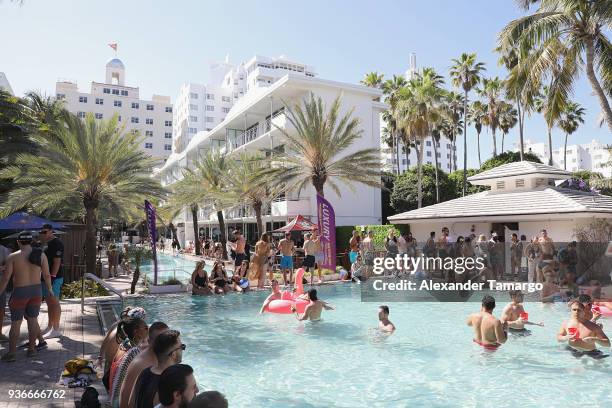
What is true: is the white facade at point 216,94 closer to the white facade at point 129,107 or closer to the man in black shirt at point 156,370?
the white facade at point 129,107

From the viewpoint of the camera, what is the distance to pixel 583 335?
8.42 metres

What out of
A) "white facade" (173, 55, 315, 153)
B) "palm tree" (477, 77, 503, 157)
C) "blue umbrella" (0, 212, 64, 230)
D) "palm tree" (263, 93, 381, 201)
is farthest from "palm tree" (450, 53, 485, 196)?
"white facade" (173, 55, 315, 153)

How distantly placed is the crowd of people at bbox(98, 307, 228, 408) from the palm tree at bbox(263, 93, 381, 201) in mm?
18120

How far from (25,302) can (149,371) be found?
3.98 metres

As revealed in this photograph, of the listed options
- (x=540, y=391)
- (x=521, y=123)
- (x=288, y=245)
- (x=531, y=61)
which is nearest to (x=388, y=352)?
(x=540, y=391)

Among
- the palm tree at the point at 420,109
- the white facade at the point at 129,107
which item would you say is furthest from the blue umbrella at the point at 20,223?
the white facade at the point at 129,107

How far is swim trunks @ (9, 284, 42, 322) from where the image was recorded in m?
6.48

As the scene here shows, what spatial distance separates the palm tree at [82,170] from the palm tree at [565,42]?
55.8ft

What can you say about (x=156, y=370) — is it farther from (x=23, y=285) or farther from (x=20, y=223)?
(x=20, y=223)

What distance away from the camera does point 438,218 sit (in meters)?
23.2

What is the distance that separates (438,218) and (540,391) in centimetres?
1637

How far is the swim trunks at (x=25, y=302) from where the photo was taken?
6.48 meters

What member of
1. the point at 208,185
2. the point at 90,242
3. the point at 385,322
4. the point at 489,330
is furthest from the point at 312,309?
the point at 208,185

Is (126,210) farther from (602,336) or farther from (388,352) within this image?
(602,336)
